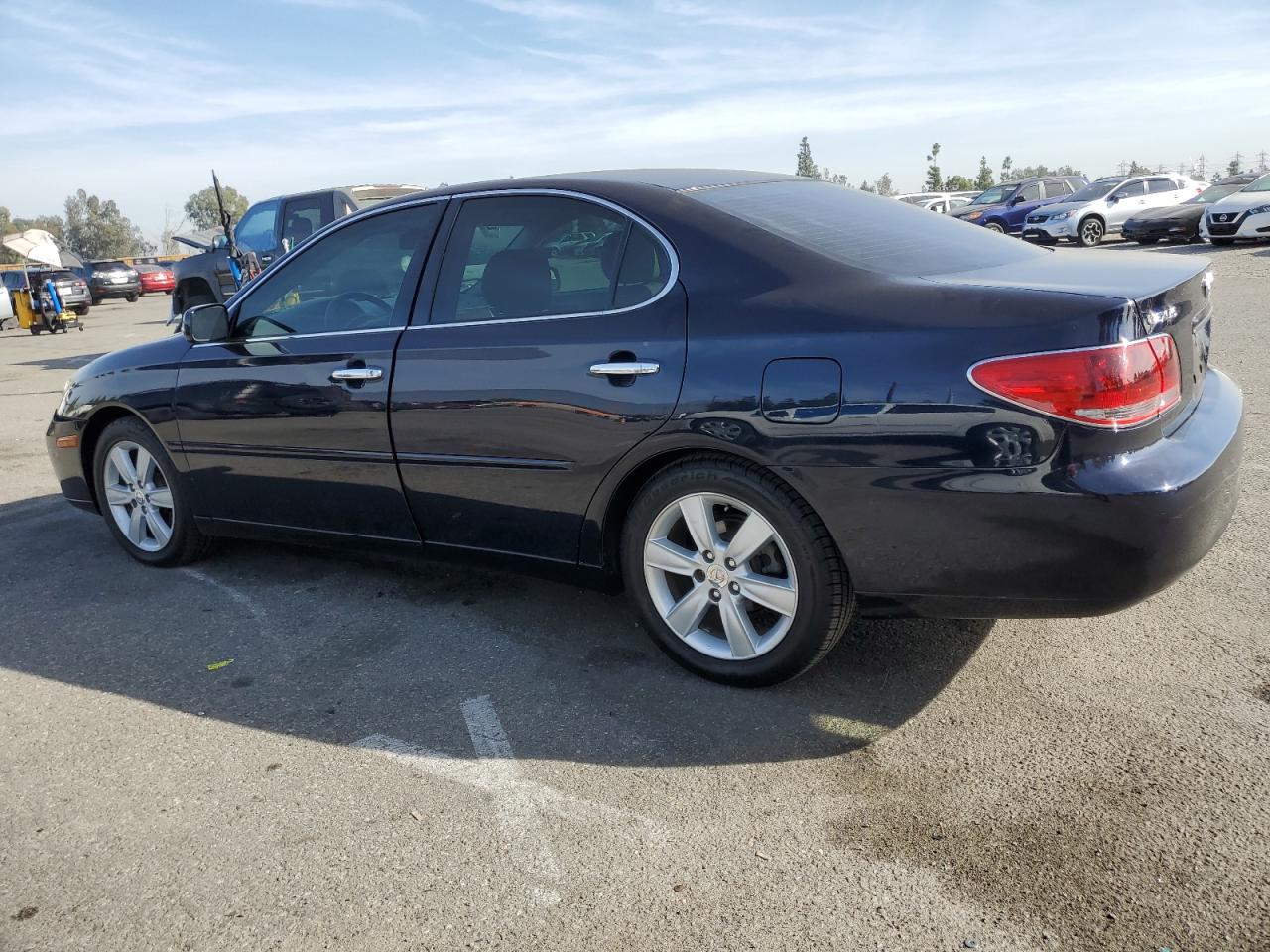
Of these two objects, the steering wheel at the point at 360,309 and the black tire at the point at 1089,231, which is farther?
the black tire at the point at 1089,231

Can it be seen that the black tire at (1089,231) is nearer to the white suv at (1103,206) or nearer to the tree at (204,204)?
the white suv at (1103,206)

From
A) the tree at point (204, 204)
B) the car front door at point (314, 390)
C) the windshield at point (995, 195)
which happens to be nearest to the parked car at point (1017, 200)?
the windshield at point (995, 195)

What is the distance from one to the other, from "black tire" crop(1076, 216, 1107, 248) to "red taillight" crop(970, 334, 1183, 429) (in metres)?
24.9

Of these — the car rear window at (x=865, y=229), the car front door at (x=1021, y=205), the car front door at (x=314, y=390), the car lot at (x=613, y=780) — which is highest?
the car rear window at (x=865, y=229)

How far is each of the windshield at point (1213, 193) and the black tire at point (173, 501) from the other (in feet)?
77.8

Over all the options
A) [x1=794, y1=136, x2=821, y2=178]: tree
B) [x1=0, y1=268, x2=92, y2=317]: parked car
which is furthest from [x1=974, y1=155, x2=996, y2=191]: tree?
[x1=0, y1=268, x2=92, y2=317]: parked car

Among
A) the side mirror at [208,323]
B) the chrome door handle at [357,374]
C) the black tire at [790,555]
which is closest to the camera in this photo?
the black tire at [790,555]

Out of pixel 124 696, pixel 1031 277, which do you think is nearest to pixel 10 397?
pixel 124 696

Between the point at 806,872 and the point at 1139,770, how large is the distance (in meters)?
0.96

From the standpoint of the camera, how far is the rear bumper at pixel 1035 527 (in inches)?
103

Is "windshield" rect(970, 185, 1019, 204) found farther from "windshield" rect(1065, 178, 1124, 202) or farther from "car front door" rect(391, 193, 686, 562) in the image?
"car front door" rect(391, 193, 686, 562)

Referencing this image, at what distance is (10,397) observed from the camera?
36.7ft

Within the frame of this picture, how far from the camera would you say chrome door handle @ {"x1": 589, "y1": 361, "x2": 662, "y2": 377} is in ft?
10.4

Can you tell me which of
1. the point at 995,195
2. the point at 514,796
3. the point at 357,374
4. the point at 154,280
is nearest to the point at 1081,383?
the point at 514,796
